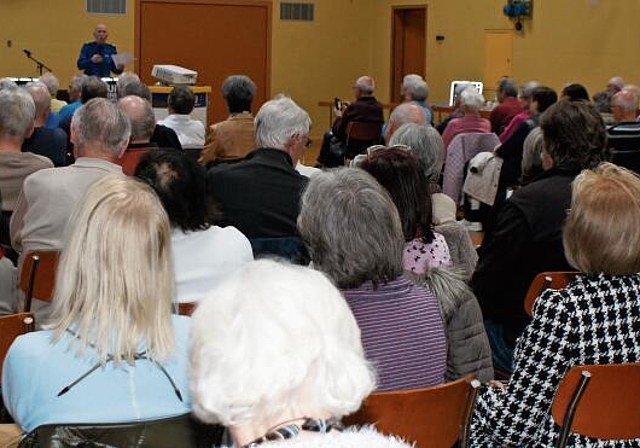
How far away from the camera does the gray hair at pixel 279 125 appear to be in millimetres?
4926

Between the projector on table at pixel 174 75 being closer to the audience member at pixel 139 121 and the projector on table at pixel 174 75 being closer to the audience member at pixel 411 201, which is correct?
the audience member at pixel 139 121

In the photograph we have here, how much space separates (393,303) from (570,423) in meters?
0.54

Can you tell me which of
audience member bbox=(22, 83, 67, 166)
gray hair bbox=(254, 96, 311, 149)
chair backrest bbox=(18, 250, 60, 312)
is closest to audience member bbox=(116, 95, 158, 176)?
audience member bbox=(22, 83, 67, 166)

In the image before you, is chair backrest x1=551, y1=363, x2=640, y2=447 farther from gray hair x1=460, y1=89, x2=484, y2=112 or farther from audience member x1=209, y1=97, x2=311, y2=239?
gray hair x1=460, y1=89, x2=484, y2=112

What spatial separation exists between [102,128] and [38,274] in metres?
0.92

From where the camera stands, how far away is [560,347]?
262 centimetres

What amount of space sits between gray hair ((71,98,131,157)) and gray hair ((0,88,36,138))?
2.65ft

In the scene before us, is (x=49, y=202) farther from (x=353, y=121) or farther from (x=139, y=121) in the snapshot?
(x=353, y=121)

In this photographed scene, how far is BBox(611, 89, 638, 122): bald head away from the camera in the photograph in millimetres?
8492

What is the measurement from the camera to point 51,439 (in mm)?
1862

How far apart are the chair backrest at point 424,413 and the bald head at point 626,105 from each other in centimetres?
654

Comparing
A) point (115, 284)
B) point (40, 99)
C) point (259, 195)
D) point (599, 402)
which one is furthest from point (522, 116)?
point (115, 284)

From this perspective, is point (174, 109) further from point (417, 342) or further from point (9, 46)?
point (9, 46)

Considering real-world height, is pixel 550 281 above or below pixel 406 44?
below
